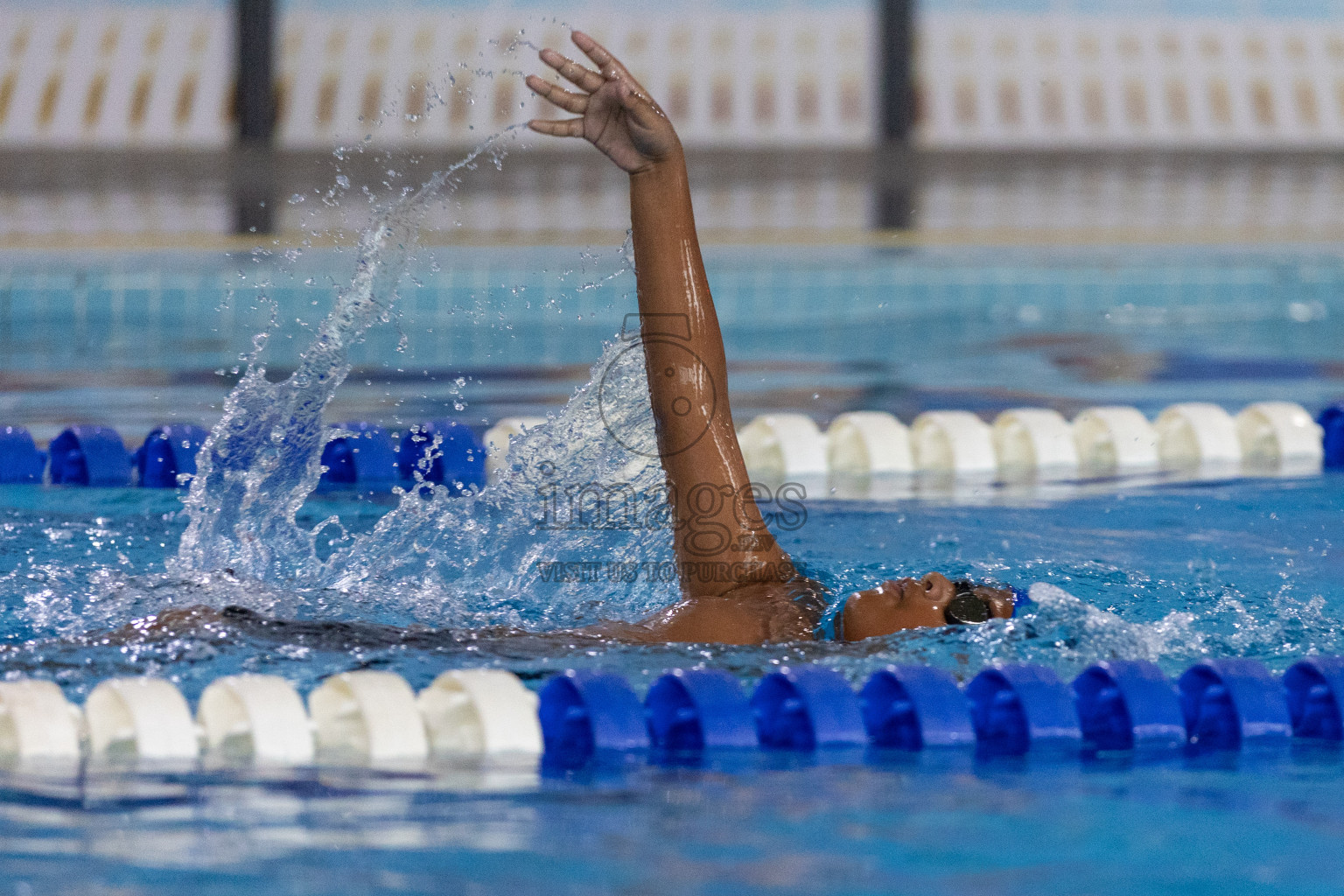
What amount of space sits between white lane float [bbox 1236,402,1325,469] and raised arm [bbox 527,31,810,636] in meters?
2.21

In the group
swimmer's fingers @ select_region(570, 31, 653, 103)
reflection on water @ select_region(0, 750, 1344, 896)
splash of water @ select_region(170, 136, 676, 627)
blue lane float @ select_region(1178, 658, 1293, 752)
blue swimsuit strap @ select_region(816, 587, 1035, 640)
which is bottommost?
reflection on water @ select_region(0, 750, 1344, 896)

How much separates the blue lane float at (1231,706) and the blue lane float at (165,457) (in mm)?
2313

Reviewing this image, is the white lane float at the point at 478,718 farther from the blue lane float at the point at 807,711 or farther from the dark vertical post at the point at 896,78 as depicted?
the dark vertical post at the point at 896,78

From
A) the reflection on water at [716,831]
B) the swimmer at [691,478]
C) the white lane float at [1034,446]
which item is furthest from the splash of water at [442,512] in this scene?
the white lane float at [1034,446]

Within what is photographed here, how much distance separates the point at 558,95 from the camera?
2.11 m

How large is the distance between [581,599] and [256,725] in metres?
0.89

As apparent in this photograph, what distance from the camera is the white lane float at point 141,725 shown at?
1.85 m

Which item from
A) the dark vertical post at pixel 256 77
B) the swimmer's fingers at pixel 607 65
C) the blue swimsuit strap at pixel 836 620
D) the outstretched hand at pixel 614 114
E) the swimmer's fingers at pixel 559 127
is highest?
the dark vertical post at pixel 256 77

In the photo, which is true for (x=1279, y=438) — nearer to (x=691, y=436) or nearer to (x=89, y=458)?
(x=691, y=436)

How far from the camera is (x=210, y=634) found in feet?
7.00

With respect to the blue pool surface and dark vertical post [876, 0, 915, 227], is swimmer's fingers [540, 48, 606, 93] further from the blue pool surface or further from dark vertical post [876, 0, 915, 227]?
dark vertical post [876, 0, 915, 227]

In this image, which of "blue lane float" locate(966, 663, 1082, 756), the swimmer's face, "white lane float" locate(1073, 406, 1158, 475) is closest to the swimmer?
the swimmer's face

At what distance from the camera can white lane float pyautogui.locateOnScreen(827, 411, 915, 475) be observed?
3928 millimetres

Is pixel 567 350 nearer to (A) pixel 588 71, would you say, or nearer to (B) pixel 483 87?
(A) pixel 588 71
